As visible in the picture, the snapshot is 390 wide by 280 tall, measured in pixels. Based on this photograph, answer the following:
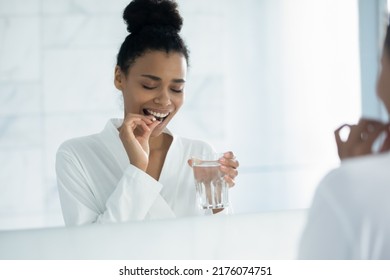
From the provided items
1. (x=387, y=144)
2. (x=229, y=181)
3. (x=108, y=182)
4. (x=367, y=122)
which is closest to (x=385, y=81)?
(x=387, y=144)

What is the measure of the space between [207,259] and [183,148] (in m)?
0.19

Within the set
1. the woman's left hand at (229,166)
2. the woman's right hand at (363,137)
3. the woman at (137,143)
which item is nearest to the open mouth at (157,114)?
the woman at (137,143)

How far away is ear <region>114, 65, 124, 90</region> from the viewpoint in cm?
92

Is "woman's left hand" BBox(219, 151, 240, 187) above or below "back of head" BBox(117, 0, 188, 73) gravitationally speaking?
below

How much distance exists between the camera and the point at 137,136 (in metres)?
0.94

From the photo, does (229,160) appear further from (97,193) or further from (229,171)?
(97,193)

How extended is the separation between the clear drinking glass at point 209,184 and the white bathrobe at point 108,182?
0.02 metres

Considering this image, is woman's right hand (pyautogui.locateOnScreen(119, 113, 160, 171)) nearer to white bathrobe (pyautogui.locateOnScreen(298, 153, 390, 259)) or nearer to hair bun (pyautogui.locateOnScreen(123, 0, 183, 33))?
hair bun (pyautogui.locateOnScreen(123, 0, 183, 33))

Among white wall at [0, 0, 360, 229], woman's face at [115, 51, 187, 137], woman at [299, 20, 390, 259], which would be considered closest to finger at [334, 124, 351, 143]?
white wall at [0, 0, 360, 229]

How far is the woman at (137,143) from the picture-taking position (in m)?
0.92

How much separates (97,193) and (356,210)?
20.5 inches

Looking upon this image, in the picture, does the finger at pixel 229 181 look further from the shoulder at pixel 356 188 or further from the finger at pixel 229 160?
the shoulder at pixel 356 188

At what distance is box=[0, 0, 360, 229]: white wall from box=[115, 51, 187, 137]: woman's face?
0.06 feet

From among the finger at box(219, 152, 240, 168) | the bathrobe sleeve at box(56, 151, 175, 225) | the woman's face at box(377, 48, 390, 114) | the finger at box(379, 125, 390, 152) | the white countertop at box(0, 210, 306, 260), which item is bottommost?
the white countertop at box(0, 210, 306, 260)
